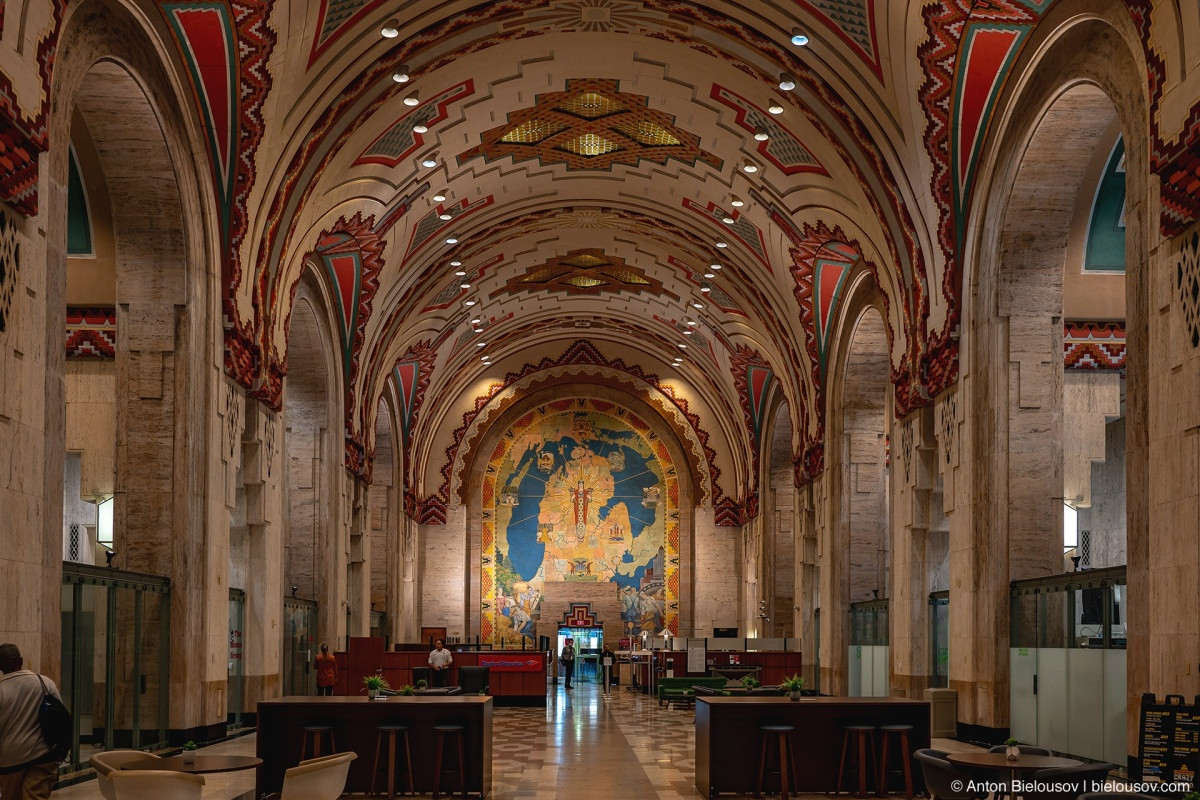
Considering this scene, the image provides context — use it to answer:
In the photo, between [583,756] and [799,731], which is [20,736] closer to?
[799,731]

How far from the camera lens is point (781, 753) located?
9961 mm

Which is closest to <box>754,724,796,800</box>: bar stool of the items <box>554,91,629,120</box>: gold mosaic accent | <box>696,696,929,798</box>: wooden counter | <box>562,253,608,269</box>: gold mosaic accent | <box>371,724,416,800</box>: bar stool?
<box>696,696,929,798</box>: wooden counter

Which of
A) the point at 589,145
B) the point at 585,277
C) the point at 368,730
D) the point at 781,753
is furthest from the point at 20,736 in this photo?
the point at 585,277

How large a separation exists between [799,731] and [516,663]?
42.2ft

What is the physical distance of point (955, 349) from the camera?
45.3 ft

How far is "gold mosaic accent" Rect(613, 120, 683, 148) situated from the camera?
18.8 m

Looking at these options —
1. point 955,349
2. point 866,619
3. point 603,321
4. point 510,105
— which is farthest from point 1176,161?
point 603,321

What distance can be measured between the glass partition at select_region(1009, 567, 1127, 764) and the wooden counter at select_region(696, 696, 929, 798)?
6.15ft

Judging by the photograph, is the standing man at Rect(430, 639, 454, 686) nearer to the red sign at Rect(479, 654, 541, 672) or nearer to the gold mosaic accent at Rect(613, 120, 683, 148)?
the red sign at Rect(479, 654, 541, 672)

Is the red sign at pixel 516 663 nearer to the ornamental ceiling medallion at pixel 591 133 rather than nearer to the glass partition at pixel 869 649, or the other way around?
the glass partition at pixel 869 649

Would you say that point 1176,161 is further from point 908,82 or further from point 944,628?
point 944,628

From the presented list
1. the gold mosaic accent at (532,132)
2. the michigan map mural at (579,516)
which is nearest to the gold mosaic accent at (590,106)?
the gold mosaic accent at (532,132)

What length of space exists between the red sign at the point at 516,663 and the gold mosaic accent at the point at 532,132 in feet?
28.8

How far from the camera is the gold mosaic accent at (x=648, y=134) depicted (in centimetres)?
1880
